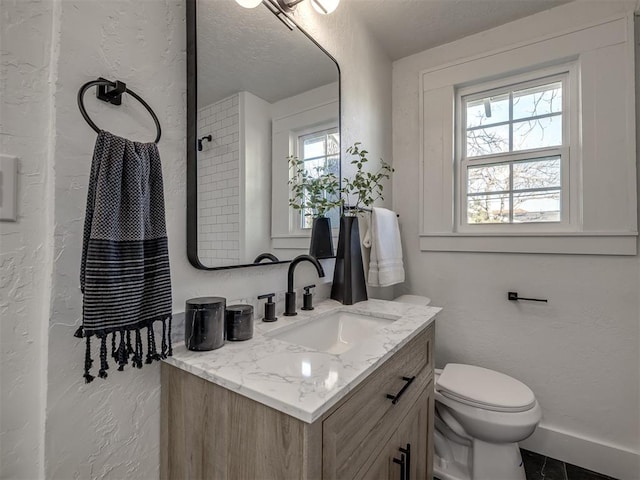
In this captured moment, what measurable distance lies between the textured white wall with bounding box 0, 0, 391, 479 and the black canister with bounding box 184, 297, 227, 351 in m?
0.13

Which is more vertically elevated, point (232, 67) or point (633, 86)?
point (633, 86)

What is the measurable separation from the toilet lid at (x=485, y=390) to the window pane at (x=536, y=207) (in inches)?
34.2

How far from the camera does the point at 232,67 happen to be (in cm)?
100

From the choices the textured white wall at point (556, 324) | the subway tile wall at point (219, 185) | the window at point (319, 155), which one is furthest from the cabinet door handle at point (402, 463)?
the textured white wall at point (556, 324)

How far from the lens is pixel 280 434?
582 mm

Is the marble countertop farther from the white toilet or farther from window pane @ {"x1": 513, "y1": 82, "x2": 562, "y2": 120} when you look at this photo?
window pane @ {"x1": 513, "y1": 82, "x2": 562, "y2": 120}

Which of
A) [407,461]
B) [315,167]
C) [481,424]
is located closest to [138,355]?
[407,461]

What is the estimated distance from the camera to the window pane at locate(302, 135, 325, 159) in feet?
4.28

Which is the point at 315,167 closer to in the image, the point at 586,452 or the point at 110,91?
the point at 110,91

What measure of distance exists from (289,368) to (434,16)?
1.94 meters

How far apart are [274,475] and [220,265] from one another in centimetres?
55

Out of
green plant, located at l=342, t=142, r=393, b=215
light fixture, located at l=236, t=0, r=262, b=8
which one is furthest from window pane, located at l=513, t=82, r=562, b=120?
light fixture, located at l=236, t=0, r=262, b=8

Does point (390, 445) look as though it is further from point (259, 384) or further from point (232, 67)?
point (232, 67)

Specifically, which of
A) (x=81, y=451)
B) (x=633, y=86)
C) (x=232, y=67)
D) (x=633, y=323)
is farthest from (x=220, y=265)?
(x=633, y=86)
